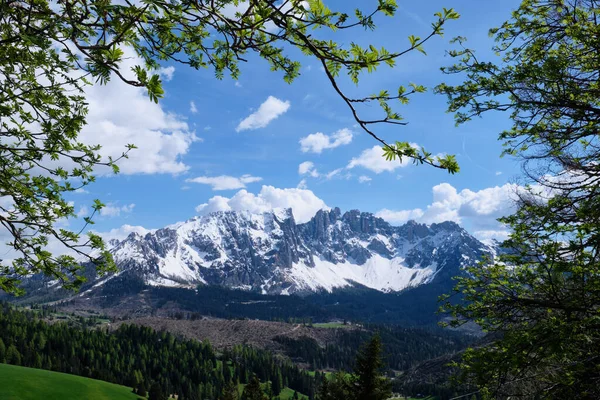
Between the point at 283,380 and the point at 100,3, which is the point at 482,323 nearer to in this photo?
the point at 100,3

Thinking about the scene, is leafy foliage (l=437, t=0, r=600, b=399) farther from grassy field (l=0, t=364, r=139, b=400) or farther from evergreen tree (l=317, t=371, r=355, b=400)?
grassy field (l=0, t=364, r=139, b=400)

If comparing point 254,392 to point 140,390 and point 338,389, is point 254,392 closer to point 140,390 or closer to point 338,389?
point 338,389

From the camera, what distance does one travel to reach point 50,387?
363 ft

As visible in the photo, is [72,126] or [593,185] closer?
[72,126]

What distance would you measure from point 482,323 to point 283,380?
193295mm

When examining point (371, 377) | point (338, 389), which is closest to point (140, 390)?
point (338, 389)

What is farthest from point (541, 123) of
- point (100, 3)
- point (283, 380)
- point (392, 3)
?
point (283, 380)

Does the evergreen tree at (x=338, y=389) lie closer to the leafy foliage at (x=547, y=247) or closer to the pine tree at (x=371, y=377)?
the pine tree at (x=371, y=377)

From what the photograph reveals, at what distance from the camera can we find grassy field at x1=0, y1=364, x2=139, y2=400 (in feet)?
337

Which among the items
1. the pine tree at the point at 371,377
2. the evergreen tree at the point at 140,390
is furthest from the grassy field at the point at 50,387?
the pine tree at the point at 371,377

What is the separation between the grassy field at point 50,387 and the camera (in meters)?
103

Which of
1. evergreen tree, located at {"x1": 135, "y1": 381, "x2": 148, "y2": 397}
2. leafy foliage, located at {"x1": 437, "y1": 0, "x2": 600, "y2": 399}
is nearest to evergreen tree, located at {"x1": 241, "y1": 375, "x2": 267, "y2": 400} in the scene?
leafy foliage, located at {"x1": 437, "y1": 0, "x2": 600, "y2": 399}

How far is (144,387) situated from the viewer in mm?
137125

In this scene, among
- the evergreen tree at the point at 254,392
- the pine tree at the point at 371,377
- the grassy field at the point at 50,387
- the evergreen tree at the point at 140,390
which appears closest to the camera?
the pine tree at the point at 371,377
